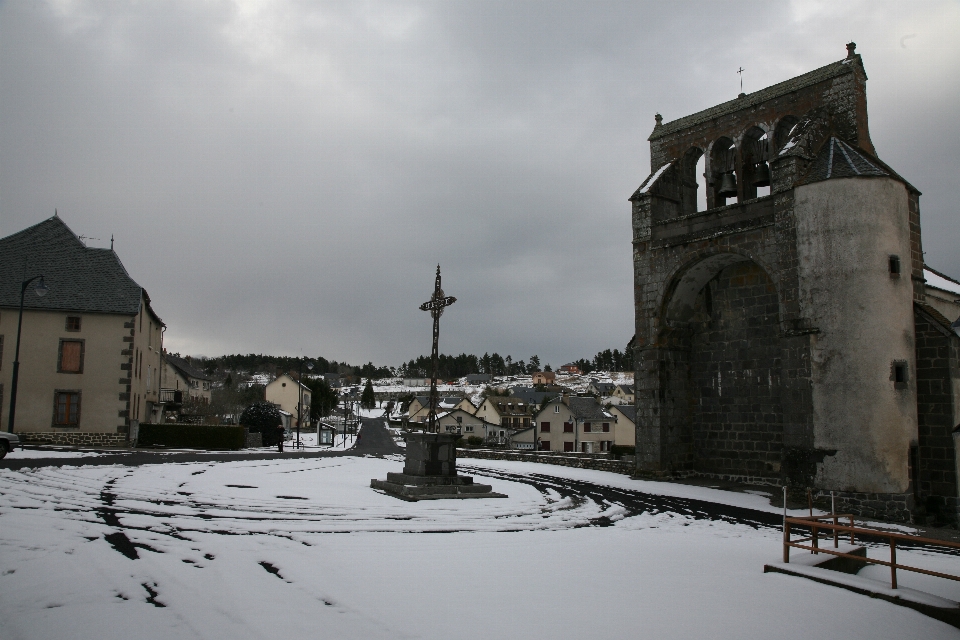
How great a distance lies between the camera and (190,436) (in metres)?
33.6

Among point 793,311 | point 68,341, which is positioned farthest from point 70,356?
point 793,311

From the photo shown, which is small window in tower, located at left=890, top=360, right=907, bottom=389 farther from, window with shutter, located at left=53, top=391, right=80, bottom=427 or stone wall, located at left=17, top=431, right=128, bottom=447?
window with shutter, located at left=53, top=391, right=80, bottom=427

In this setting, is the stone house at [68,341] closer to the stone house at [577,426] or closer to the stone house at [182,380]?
the stone house at [182,380]

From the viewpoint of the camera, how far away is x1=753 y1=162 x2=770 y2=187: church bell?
64.2ft

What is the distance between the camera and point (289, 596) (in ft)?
20.6

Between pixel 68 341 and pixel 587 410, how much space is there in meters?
45.9

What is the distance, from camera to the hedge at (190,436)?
32562 millimetres

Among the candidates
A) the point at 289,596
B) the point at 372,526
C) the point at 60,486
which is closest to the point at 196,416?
the point at 60,486

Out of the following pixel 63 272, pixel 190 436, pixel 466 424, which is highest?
pixel 63 272

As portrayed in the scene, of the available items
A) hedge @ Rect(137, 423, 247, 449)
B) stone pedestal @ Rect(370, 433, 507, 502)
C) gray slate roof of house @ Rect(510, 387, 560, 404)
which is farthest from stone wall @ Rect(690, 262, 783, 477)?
gray slate roof of house @ Rect(510, 387, 560, 404)

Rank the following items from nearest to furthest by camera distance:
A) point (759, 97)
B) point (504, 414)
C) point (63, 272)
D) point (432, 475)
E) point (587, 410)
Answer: point (432, 475)
point (759, 97)
point (63, 272)
point (587, 410)
point (504, 414)

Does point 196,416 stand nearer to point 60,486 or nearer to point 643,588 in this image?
point 60,486

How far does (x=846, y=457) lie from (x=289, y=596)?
44.8ft

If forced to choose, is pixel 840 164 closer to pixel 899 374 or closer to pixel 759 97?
pixel 759 97
